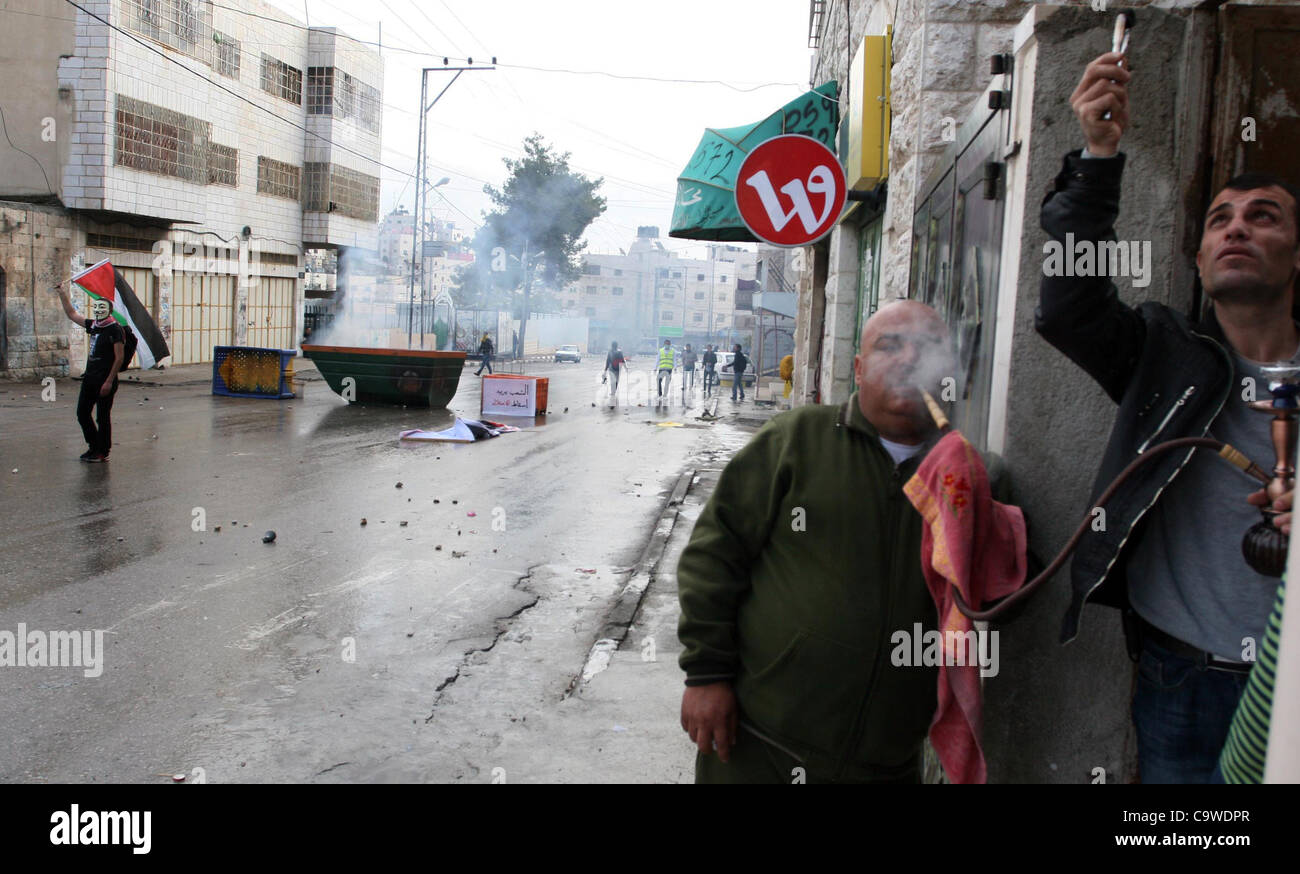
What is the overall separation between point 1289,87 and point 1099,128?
3.50 ft

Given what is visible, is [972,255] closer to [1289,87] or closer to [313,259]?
[1289,87]

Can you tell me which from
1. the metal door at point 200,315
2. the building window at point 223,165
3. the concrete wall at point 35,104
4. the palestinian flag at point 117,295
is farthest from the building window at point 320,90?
the palestinian flag at point 117,295

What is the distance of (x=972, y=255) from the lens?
3.83 metres

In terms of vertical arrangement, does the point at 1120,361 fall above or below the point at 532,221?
below

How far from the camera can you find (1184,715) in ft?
7.44

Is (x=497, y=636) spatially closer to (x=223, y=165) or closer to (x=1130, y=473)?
(x=1130, y=473)

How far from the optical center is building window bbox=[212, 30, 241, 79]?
99.6 ft

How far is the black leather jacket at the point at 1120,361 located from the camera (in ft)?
7.48

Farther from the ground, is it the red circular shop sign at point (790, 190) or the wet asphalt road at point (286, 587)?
the red circular shop sign at point (790, 190)

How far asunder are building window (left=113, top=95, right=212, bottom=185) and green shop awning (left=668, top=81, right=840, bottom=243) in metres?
19.3

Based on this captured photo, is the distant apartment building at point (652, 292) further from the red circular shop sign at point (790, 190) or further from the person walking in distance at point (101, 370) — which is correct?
the red circular shop sign at point (790, 190)

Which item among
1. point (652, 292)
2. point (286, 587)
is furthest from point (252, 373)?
point (652, 292)

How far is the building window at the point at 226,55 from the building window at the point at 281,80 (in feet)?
5.91

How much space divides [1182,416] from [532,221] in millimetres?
61693
